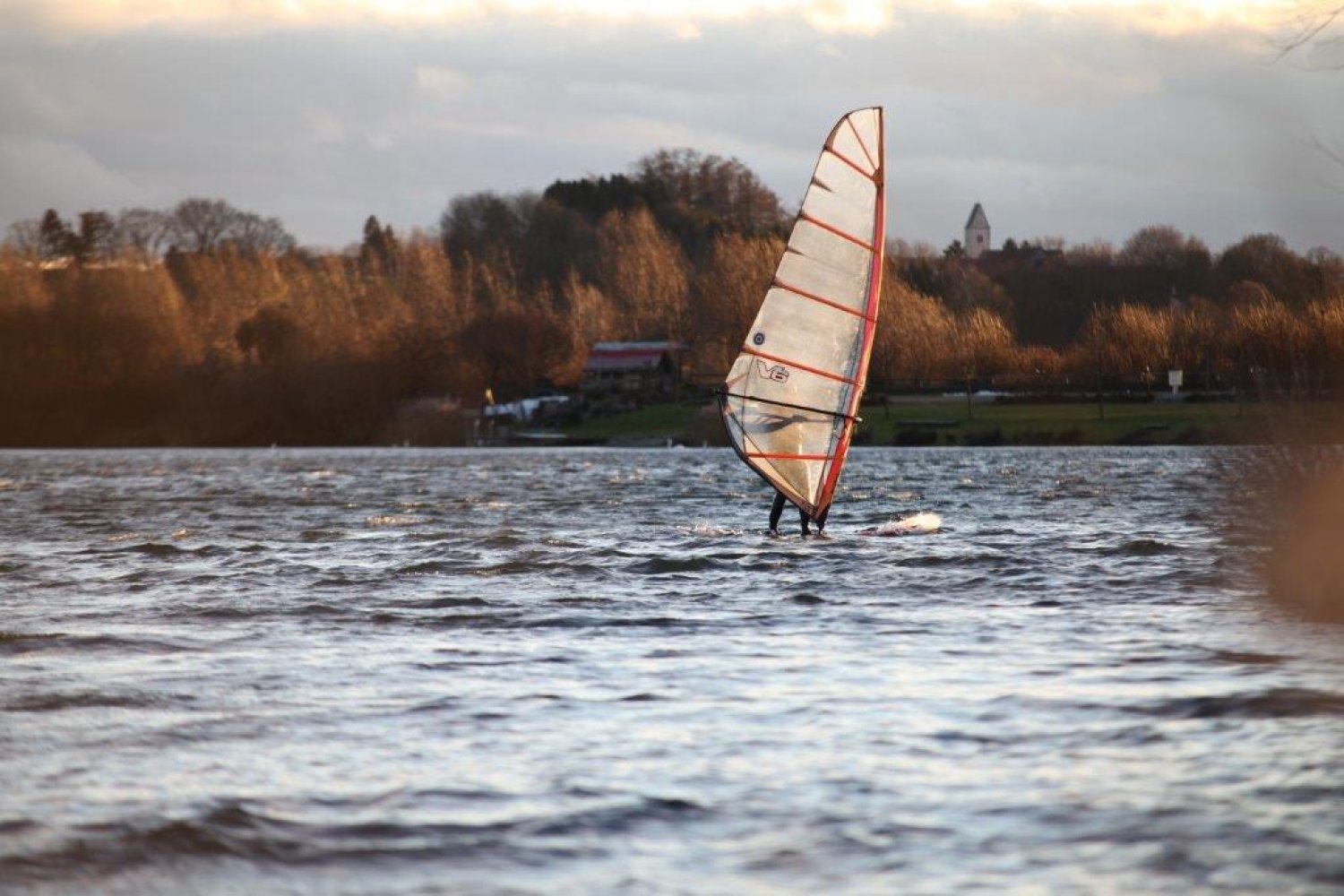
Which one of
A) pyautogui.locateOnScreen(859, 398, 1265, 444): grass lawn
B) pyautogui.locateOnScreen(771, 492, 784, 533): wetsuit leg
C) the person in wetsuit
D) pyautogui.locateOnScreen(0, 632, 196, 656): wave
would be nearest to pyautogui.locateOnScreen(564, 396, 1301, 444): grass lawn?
pyautogui.locateOnScreen(859, 398, 1265, 444): grass lawn

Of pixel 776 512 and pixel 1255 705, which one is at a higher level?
pixel 776 512

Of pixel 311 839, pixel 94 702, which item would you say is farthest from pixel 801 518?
pixel 311 839

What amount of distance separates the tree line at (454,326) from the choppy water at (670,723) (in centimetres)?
5581

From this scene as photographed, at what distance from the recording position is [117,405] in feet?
377

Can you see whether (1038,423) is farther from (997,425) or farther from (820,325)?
(820,325)

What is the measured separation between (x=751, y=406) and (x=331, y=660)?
12.2m

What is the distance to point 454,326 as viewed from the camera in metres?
125

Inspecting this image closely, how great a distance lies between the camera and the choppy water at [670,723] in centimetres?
799

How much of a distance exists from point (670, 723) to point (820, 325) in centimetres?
1489

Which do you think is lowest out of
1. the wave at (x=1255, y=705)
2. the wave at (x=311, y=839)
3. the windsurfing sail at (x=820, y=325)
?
the wave at (x=311, y=839)

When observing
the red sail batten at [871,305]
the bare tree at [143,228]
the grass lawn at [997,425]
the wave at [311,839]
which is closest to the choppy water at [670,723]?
the wave at [311,839]

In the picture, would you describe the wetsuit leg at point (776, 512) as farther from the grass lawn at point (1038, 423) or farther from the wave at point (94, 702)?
the grass lawn at point (1038, 423)

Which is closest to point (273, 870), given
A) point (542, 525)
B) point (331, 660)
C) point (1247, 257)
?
point (331, 660)

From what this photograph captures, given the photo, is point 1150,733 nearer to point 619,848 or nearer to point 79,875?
point 619,848
